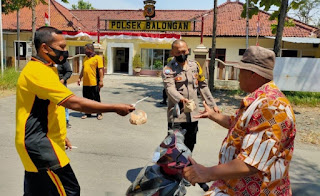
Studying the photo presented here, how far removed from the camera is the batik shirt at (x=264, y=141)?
1596 millimetres

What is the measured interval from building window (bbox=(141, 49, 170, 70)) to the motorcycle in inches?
781

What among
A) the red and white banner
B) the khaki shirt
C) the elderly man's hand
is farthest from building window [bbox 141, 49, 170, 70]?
the elderly man's hand

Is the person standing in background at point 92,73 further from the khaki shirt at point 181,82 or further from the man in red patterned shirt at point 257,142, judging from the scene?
the man in red patterned shirt at point 257,142

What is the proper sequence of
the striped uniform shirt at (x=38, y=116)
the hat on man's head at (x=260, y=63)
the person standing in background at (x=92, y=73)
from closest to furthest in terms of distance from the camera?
the hat on man's head at (x=260, y=63) → the striped uniform shirt at (x=38, y=116) → the person standing in background at (x=92, y=73)

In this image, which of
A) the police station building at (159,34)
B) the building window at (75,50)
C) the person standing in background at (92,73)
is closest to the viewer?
the person standing in background at (92,73)

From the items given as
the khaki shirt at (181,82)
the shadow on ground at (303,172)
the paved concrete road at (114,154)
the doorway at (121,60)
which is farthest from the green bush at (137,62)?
the khaki shirt at (181,82)

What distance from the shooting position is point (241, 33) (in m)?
A: 20.8

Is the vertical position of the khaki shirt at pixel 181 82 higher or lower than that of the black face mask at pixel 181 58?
lower

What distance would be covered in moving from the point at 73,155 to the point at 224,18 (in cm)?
2101

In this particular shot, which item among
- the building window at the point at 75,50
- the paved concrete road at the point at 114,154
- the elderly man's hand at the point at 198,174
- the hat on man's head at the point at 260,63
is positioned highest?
the building window at the point at 75,50

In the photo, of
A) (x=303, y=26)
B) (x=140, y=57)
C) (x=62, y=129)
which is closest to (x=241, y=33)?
(x=303, y=26)

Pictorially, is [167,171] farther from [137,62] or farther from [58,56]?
[137,62]

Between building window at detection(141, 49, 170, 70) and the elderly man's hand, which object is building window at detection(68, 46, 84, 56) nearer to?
building window at detection(141, 49, 170, 70)

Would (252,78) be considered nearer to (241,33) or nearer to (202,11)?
(241,33)
